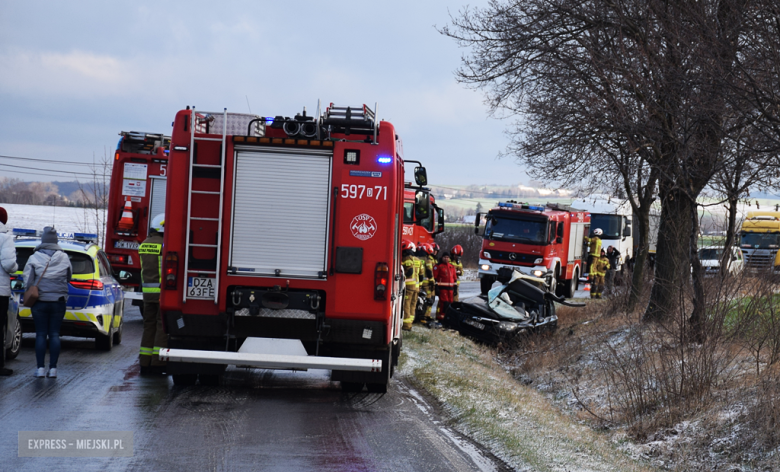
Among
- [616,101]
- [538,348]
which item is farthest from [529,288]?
[616,101]

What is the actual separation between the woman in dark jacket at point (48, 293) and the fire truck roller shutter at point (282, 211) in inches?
98.2

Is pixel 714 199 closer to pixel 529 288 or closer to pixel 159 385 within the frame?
pixel 529 288

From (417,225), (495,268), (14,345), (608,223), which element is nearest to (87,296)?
(14,345)

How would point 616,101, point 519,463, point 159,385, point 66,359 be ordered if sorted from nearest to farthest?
point 519,463 → point 159,385 → point 66,359 → point 616,101

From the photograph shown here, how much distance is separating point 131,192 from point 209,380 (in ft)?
33.0

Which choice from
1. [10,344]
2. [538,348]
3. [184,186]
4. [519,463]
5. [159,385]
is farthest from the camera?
[538,348]

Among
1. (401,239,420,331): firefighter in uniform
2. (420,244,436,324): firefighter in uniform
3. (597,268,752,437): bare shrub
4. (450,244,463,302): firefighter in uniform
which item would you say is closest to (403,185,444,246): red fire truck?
(450,244,463,302): firefighter in uniform

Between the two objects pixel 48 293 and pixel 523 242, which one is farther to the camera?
pixel 523 242

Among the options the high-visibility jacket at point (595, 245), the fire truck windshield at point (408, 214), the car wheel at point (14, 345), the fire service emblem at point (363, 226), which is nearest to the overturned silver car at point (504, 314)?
the fire truck windshield at point (408, 214)

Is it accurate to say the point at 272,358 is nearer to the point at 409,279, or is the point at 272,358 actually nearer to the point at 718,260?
the point at 718,260

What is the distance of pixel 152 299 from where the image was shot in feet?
34.5

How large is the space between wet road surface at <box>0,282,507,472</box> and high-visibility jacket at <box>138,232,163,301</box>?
1067mm

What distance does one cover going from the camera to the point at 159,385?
9781 mm

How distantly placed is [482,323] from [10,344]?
9088 mm
